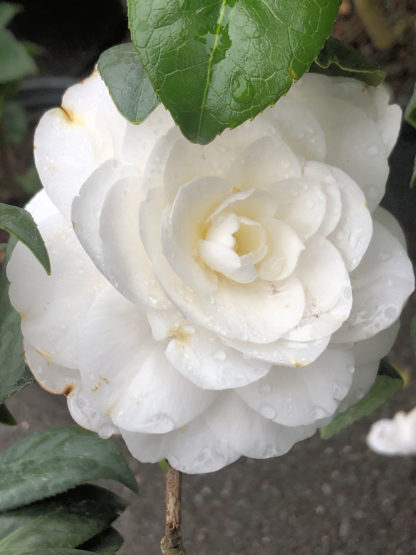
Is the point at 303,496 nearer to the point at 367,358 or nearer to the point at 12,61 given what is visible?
the point at 367,358

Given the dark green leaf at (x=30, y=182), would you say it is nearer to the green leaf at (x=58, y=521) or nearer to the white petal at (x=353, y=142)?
the green leaf at (x=58, y=521)

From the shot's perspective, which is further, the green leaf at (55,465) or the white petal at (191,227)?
the green leaf at (55,465)

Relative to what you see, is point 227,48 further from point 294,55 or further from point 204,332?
point 204,332

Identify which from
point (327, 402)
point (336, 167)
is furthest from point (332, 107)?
point (327, 402)

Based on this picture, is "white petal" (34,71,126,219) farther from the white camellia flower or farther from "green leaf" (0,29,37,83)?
"green leaf" (0,29,37,83)

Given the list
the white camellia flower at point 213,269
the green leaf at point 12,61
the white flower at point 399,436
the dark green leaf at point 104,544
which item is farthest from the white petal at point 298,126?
the green leaf at point 12,61

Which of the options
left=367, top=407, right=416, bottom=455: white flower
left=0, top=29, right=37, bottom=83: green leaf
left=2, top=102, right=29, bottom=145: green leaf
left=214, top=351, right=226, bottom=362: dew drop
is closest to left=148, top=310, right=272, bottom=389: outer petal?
left=214, top=351, right=226, bottom=362: dew drop

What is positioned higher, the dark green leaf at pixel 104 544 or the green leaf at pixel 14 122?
the dark green leaf at pixel 104 544
